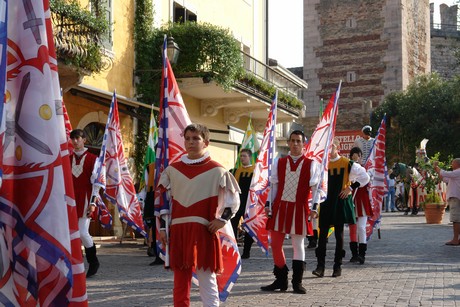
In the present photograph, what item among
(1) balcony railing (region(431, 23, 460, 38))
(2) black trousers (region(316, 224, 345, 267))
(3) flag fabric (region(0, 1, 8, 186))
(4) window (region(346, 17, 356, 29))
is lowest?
(2) black trousers (region(316, 224, 345, 267))

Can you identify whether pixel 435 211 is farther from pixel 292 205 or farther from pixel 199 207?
pixel 199 207

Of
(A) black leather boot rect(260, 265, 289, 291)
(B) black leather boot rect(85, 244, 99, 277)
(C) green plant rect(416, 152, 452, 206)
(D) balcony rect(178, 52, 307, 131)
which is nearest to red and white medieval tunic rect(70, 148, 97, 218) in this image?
(B) black leather boot rect(85, 244, 99, 277)

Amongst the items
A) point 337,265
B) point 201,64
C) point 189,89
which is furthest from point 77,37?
point 337,265

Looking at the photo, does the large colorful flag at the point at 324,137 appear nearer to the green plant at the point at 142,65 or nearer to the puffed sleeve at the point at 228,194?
the puffed sleeve at the point at 228,194

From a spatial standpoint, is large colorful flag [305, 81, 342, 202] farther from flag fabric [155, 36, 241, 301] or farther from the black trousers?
flag fabric [155, 36, 241, 301]

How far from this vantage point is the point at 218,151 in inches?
879

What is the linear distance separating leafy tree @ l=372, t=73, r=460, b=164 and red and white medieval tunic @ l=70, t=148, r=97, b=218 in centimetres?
3660

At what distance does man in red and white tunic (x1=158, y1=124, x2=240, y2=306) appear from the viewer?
218 inches

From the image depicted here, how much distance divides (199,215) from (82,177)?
3.72m

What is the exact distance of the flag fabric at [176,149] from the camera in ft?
20.6

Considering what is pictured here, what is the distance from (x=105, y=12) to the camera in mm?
15844

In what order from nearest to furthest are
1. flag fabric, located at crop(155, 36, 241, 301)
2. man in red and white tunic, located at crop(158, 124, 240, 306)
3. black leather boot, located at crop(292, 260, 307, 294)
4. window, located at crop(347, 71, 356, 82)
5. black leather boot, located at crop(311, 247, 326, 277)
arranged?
man in red and white tunic, located at crop(158, 124, 240, 306) < flag fabric, located at crop(155, 36, 241, 301) < black leather boot, located at crop(292, 260, 307, 294) < black leather boot, located at crop(311, 247, 326, 277) < window, located at crop(347, 71, 356, 82)

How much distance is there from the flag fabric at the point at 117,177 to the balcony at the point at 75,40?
1928 mm

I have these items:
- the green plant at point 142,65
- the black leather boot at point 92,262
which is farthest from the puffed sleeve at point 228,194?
the green plant at point 142,65
